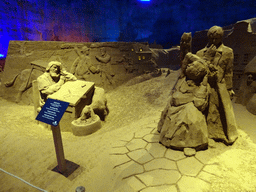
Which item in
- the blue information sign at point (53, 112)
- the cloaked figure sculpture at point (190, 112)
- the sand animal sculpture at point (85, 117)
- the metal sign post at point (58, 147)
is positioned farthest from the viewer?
the sand animal sculpture at point (85, 117)

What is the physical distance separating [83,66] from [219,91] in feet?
22.2

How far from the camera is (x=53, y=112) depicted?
8.85ft

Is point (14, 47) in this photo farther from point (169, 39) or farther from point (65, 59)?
point (169, 39)

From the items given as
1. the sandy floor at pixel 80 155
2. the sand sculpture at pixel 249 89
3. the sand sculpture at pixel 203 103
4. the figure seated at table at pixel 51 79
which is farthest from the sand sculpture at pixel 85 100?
the sand sculpture at pixel 249 89

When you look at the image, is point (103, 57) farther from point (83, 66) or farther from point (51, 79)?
point (51, 79)

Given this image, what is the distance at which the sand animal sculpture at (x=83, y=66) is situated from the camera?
8.36 meters

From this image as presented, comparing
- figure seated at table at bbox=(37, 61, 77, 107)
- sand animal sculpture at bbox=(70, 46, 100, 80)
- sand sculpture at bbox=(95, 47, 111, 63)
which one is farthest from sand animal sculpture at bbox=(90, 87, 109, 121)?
sand sculpture at bbox=(95, 47, 111, 63)

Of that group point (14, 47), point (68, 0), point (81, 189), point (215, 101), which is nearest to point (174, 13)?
point (68, 0)

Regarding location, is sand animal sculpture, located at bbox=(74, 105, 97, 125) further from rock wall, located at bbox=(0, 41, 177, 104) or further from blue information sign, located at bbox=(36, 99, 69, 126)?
rock wall, located at bbox=(0, 41, 177, 104)

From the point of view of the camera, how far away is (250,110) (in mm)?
4738

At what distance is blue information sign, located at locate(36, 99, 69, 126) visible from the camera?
8.61 ft

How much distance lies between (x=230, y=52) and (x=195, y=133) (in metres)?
1.84

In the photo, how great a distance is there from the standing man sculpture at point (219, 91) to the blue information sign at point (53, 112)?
2.83m

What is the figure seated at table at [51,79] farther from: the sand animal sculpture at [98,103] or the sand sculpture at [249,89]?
the sand sculpture at [249,89]
